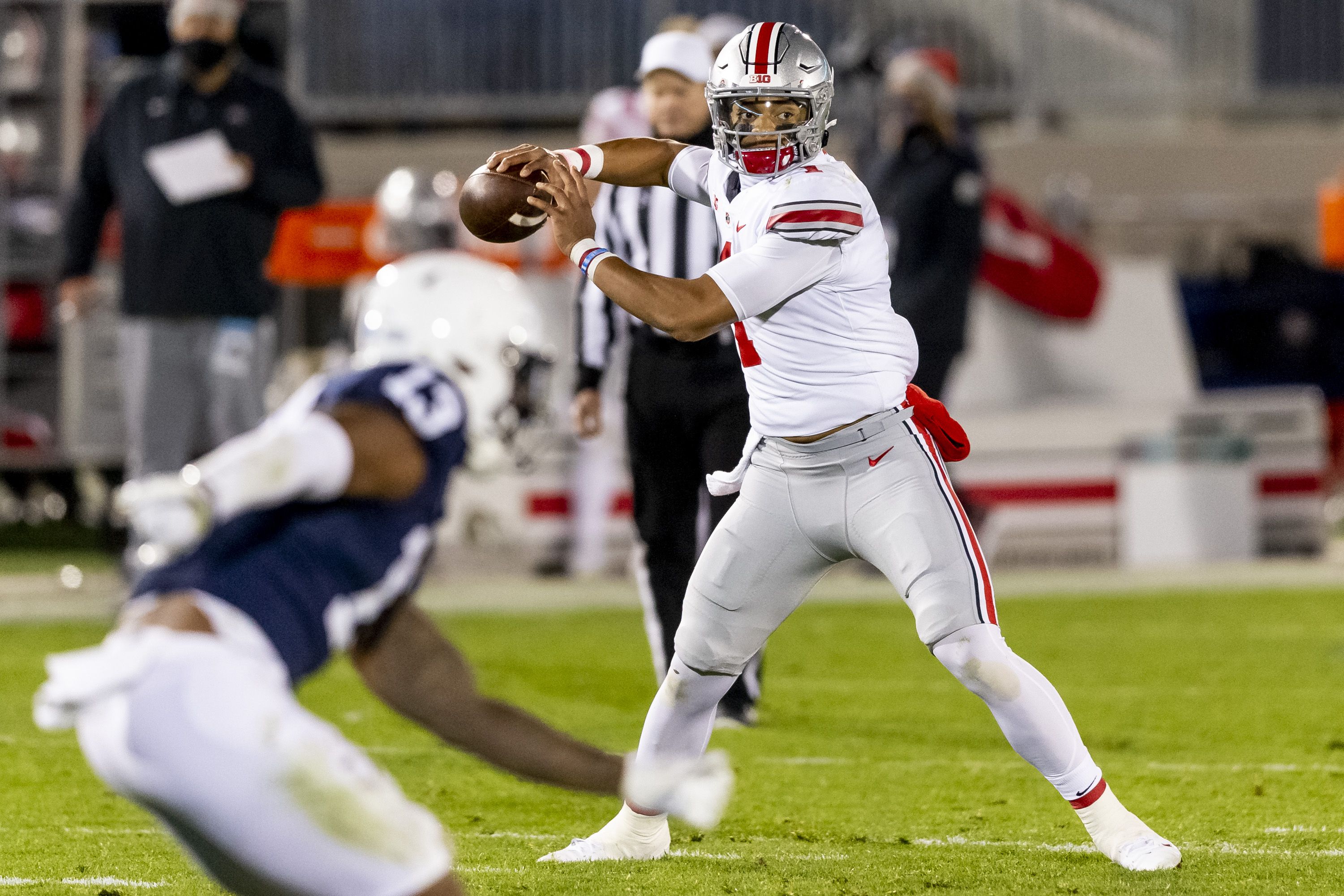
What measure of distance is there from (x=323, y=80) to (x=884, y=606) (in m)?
6.92

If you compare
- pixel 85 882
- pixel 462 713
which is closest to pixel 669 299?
pixel 462 713

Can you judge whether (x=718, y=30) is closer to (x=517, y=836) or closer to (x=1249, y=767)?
(x=1249, y=767)

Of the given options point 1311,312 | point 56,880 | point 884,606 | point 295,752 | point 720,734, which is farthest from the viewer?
point 1311,312

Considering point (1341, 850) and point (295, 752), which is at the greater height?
point (295, 752)

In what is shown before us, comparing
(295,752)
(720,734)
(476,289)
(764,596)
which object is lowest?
(720,734)

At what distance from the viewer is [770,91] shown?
3.75 m

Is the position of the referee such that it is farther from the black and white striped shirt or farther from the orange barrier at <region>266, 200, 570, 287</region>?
the orange barrier at <region>266, 200, 570, 287</region>

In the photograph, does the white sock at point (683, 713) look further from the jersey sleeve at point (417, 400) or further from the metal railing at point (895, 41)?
the metal railing at point (895, 41)

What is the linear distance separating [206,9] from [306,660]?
16.3ft

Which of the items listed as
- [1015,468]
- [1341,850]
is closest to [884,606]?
[1015,468]

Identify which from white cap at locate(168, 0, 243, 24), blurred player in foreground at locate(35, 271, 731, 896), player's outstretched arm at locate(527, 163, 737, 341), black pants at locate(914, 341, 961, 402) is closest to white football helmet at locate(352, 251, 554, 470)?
blurred player in foreground at locate(35, 271, 731, 896)

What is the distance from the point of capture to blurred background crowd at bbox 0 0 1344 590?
23.6 ft

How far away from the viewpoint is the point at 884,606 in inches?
328

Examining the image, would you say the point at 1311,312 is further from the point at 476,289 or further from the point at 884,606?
the point at 476,289
